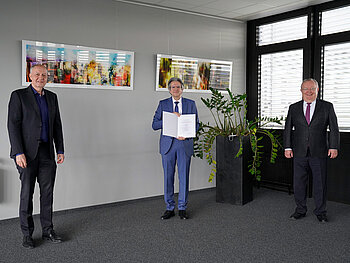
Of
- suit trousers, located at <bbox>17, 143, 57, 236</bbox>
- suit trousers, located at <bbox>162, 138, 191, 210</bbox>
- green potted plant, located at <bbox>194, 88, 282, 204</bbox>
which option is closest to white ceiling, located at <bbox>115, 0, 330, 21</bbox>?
green potted plant, located at <bbox>194, 88, 282, 204</bbox>

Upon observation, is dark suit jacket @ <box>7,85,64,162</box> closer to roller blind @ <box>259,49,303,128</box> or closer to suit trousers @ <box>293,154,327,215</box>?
suit trousers @ <box>293,154,327,215</box>

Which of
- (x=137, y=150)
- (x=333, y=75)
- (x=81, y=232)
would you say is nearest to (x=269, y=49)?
(x=333, y=75)

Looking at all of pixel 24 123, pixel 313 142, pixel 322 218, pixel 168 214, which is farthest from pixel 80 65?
pixel 322 218

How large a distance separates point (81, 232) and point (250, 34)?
4376 millimetres

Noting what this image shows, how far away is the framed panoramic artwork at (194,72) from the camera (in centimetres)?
558

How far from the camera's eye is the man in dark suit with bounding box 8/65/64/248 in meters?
3.56

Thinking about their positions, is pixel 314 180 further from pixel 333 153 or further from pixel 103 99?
pixel 103 99

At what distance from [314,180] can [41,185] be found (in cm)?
309

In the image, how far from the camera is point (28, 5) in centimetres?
452

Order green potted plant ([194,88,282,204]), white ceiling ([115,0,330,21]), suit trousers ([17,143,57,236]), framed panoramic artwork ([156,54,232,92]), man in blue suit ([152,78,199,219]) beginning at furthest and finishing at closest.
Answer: framed panoramic artwork ([156,54,232,92]), white ceiling ([115,0,330,21]), green potted plant ([194,88,282,204]), man in blue suit ([152,78,199,219]), suit trousers ([17,143,57,236])

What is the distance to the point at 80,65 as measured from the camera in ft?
16.0

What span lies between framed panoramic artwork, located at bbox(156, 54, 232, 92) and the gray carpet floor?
6.11 feet

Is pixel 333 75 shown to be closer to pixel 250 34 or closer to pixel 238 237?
pixel 250 34

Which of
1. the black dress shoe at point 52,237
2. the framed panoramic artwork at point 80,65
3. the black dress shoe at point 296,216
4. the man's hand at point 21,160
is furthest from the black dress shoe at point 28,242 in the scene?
the black dress shoe at point 296,216
